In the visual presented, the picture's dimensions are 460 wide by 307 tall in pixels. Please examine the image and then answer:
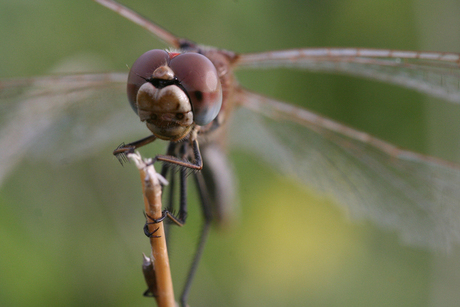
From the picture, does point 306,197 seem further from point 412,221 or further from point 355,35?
point 355,35

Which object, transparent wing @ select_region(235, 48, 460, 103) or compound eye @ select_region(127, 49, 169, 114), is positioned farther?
transparent wing @ select_region(235, 48, 460, 103)

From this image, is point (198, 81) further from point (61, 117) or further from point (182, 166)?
point (61, 117)

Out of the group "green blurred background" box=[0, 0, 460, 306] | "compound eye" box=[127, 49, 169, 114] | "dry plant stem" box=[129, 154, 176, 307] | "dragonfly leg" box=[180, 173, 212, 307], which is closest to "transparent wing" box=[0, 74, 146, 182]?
"green blurred background" box=[0, 0, 460, 306]

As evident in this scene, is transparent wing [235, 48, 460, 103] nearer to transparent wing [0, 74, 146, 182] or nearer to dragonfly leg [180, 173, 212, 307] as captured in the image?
dragonfly leg [180, 173, 212, 307]

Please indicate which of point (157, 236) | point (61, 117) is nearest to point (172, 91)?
point (157, 236)

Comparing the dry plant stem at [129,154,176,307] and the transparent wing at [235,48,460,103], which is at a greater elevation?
the transparent wing at [235,48,460,103]
